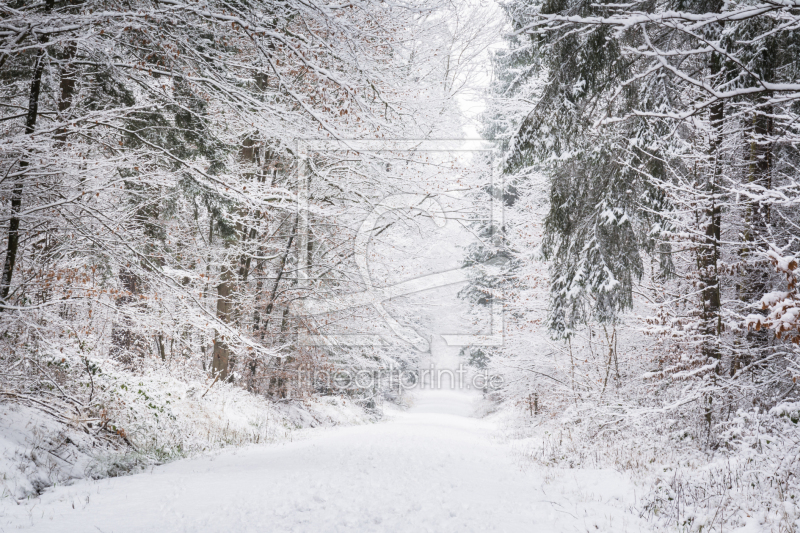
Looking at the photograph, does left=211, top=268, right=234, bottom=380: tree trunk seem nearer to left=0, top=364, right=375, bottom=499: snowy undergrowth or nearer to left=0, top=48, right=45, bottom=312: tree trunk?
left=0, top=364, right=375, bottom=499: snowy undergrowth

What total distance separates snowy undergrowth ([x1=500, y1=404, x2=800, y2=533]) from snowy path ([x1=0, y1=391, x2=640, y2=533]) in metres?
0.39

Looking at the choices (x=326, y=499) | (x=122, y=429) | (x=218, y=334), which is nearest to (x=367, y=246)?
(x=218, y=334)

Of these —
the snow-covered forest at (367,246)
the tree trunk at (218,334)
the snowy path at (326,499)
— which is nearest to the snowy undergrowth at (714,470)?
the snow-covered forest at (367,246)

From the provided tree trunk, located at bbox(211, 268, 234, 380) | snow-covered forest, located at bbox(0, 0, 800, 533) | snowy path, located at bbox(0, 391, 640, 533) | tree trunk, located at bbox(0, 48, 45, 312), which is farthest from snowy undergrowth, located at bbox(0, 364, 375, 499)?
tree trunk, located at bbox(0, 48, 45, 312)

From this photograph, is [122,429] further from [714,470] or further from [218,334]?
[714,470]

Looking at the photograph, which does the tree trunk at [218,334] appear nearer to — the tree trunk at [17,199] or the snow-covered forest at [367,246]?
the snow-covered forest at [367,246]

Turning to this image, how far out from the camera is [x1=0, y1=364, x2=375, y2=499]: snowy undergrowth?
16.9 ft

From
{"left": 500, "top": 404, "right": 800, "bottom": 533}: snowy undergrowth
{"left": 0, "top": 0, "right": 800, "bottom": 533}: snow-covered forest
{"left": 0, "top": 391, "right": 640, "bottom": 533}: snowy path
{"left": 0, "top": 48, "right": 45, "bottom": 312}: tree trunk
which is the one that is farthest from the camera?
{"left": 0, "top": 48, "right": 45, "bottom": 312}: tree trunk

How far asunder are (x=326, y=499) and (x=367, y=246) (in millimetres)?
8635

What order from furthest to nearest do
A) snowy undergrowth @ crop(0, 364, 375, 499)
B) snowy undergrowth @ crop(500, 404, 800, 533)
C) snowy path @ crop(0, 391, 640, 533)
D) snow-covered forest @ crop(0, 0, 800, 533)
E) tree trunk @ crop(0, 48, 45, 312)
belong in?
tree trunk @ crop(0, 48, 45, 312) < snowy undergrowth @ crop(0, 364, 375, 499) < snow-covered forest @ crop(0, 0, 800, 533) < snowy undergrowth @ crop(500, 404, 800, 533) < snowy path @ crop(0, 391, 640, 533)

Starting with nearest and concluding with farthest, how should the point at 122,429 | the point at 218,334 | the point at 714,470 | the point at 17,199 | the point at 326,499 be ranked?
the point at 326,499
the point at 714,470
the point at 17,199
the point at 122,429
the point at 218,334

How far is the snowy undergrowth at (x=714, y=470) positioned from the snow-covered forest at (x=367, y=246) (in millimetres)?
41

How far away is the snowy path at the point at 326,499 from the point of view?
393 cm

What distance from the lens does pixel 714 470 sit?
537 centimetres
